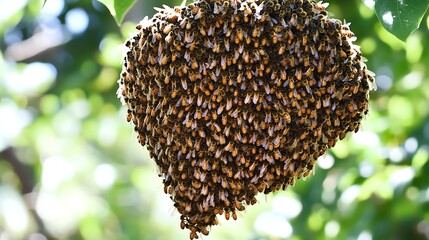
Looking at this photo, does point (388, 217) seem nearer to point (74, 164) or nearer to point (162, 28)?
point (162, 28)

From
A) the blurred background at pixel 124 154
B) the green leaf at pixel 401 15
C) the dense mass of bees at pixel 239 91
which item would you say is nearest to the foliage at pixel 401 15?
the green leaf at pixel 401 15

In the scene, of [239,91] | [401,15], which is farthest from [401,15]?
[239,91]

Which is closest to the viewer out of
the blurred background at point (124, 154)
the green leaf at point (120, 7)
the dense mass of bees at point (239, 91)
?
the dense mass of bees at point (239, 91)

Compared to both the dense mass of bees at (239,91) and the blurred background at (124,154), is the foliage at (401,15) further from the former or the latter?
the blurred background at (124,154)

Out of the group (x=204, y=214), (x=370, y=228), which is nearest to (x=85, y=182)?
(x=370, y=228)

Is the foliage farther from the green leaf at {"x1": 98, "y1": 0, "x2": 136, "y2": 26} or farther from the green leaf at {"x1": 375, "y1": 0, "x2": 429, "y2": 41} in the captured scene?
the green leaf at {"x1": 98, "y1": 0, "x2": 136, "y2": 26}

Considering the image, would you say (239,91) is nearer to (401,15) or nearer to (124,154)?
(401,15)
